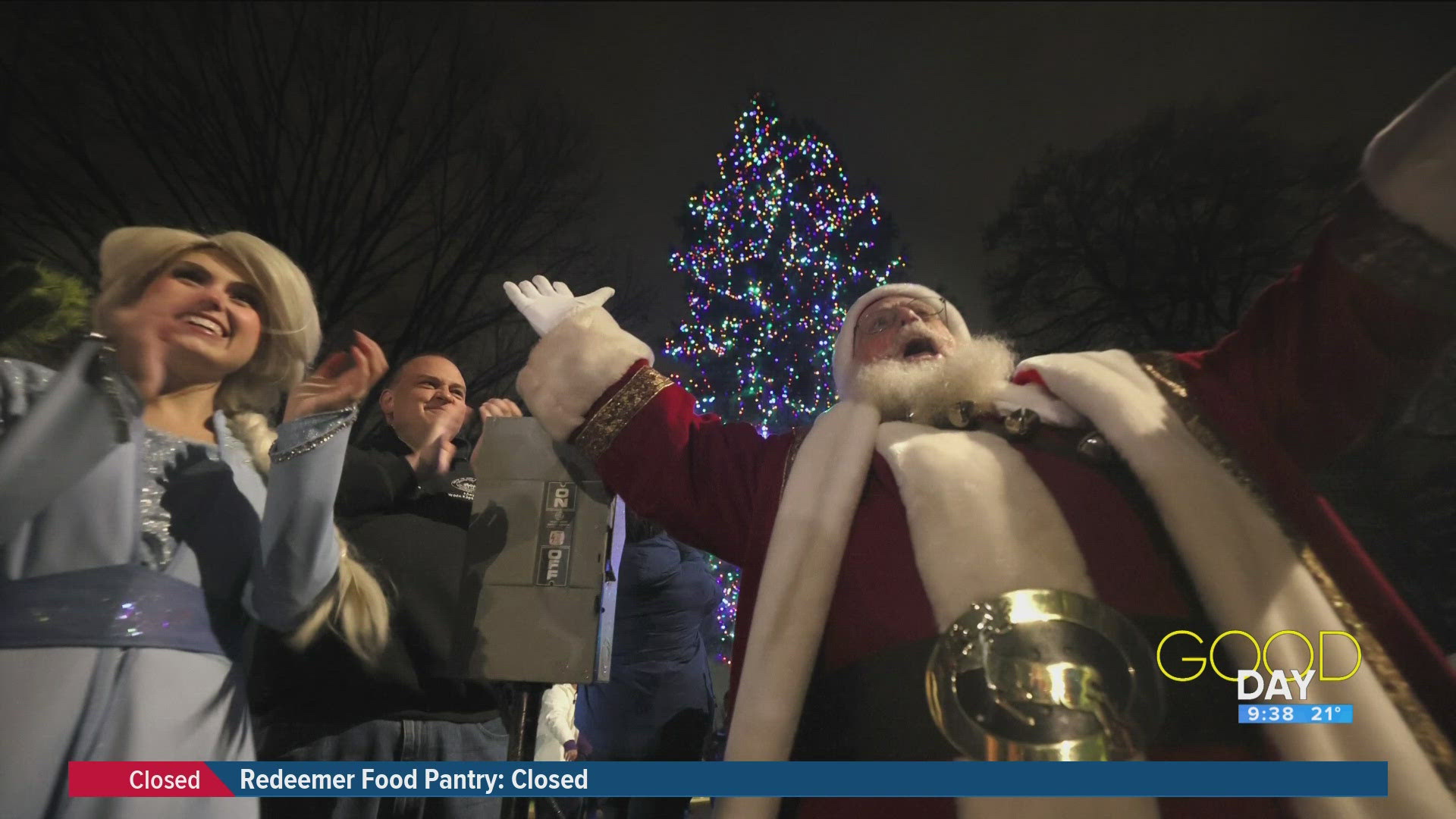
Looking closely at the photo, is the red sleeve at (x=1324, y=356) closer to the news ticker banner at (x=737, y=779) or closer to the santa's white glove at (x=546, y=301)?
the news ticker banner at (x=737, y=779)

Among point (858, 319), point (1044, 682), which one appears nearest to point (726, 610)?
point (858, 319)

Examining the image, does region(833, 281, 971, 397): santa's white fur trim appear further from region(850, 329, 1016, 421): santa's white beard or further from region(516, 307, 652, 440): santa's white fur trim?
region(516, 307, 652, 440): santa's white fur trim

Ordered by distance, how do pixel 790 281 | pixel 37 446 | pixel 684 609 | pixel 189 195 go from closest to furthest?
1. pixel 37 446
2. pixel 684 609
3. pixel 189 195
4. pixel 790 281

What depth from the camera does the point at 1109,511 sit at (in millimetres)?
1442

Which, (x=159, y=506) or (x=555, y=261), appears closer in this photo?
(x=159, y=506)

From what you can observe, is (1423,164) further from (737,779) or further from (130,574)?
(130,574)

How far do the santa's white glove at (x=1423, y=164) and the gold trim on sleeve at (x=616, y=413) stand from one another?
4.89ft

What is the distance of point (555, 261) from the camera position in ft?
16.7

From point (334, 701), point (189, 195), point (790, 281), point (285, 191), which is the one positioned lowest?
point (334, 701)

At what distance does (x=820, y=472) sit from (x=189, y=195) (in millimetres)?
4741

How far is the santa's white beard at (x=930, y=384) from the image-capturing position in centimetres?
180

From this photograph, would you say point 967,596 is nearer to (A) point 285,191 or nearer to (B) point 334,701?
(B) point 334,701

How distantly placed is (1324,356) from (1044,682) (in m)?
0.90

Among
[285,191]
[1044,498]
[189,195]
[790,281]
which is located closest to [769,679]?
[1044,498]
